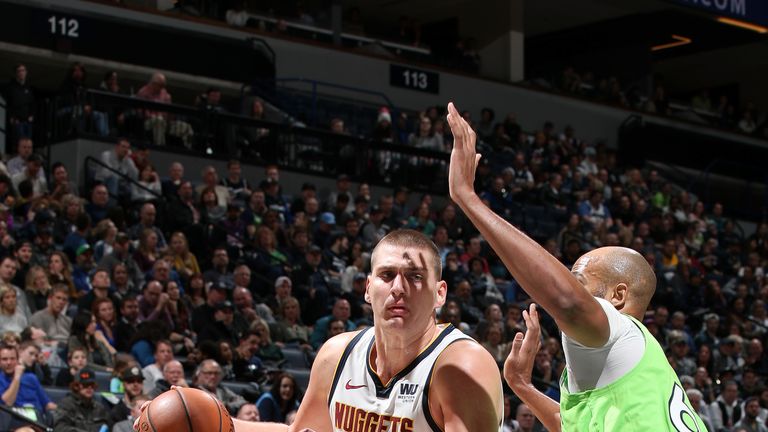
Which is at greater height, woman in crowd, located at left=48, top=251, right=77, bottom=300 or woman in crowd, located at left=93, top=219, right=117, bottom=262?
woman in crowd, located at left=93, top=219, right=117, bottom=262

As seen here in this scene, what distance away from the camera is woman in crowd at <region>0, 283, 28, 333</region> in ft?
39.9

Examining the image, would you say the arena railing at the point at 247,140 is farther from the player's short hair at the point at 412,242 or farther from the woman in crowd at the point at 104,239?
the player's short hair at the point at 412,242

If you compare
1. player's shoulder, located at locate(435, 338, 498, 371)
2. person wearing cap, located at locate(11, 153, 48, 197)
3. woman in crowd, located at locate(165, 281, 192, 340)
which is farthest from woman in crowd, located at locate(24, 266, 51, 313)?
player's shoulder, located at locate(435, 338, 498, 371)

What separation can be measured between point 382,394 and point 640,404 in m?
1.04

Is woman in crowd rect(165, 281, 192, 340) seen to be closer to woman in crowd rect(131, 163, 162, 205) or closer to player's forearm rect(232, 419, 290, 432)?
woman in crowd rect(131, 163, 162, 205)

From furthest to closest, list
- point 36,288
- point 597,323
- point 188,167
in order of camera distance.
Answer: point 188,167, point 36,288, point 597,323

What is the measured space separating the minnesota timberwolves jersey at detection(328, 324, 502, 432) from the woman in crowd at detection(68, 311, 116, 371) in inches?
294

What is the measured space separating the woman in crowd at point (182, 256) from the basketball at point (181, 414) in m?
10.8

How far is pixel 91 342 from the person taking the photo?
12180 millimetres

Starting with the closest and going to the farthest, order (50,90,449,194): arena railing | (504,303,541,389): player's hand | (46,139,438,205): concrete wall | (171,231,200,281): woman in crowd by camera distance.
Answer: (504,303,541,389): player's hand, (171,231,200,281): woman in crowd, (46,139,438,205): concrete wall, (50,90,449,194): arena railing

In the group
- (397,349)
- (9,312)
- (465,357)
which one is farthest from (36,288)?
(465,357)

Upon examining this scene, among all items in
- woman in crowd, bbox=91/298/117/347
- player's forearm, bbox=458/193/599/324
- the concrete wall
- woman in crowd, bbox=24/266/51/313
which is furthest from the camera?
the concrete wall

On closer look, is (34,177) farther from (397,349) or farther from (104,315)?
(397,349)

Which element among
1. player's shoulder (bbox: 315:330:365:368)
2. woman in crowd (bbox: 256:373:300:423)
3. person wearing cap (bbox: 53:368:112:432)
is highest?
player's shoulder (bbox: 315:330:365:368)
